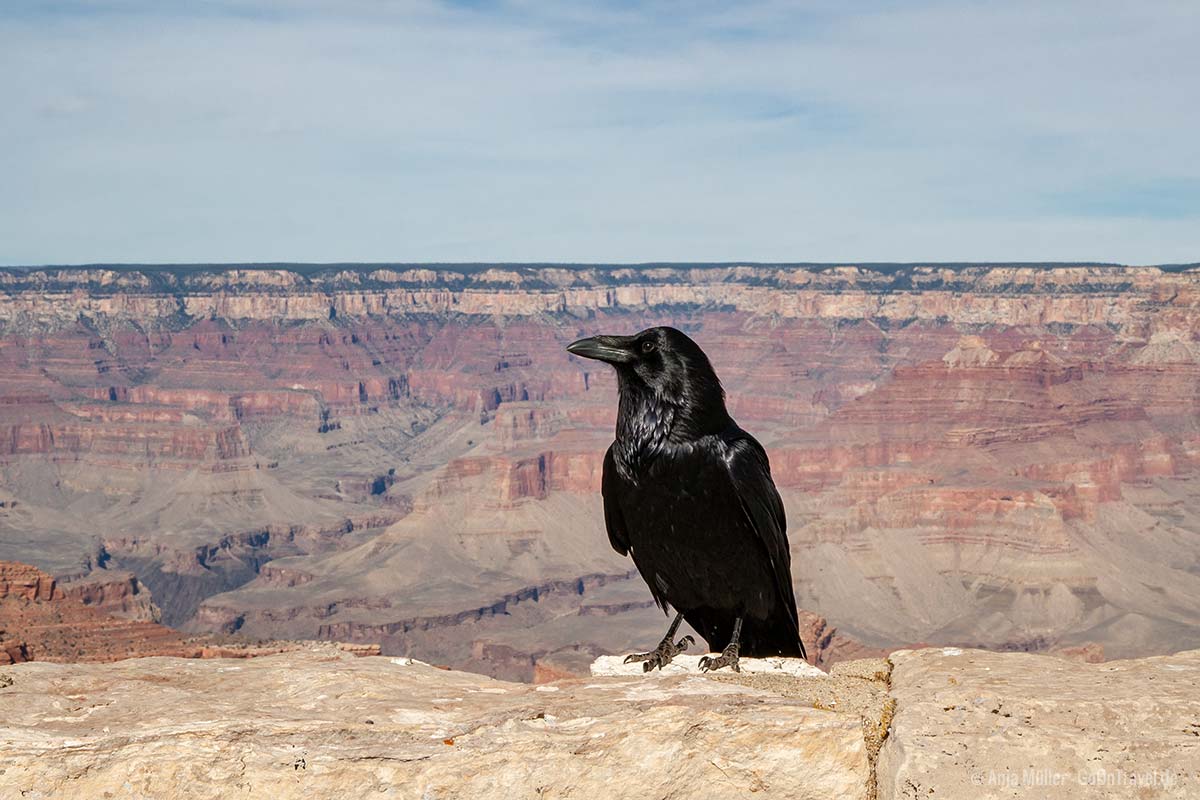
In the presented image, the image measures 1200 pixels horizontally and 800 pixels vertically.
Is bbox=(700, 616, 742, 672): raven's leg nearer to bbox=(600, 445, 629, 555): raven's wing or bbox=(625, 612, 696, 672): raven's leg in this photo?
bbox=(625, 612, 696, 672): raven's leg

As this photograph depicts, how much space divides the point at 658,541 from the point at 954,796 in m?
3.37

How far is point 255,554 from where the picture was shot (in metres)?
167

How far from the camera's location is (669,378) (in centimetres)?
764

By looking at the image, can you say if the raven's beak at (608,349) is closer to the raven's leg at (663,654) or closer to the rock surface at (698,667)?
the raven's leg at (663,654)

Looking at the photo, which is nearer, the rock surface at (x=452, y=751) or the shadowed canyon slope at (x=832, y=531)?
the rock surface at (x=452, y=751)

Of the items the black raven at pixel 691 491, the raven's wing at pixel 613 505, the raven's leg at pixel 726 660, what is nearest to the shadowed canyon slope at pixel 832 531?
the raven's wing at pixel 613 505

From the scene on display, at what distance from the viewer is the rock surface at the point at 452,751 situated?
5.11m

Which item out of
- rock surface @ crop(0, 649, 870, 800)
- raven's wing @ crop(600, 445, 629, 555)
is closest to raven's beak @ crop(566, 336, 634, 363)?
raven's wing @ crop(600, 445, 629, 555)

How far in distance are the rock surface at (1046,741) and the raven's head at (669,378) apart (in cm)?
→ 245

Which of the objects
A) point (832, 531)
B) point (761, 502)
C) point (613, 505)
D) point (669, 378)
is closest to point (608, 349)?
point (669, 378)

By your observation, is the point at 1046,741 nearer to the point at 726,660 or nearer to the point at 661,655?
the point at 726,660

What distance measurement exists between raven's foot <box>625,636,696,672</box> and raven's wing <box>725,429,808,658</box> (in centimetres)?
71

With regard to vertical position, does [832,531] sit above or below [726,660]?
below

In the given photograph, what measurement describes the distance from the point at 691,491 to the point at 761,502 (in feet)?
1.46
